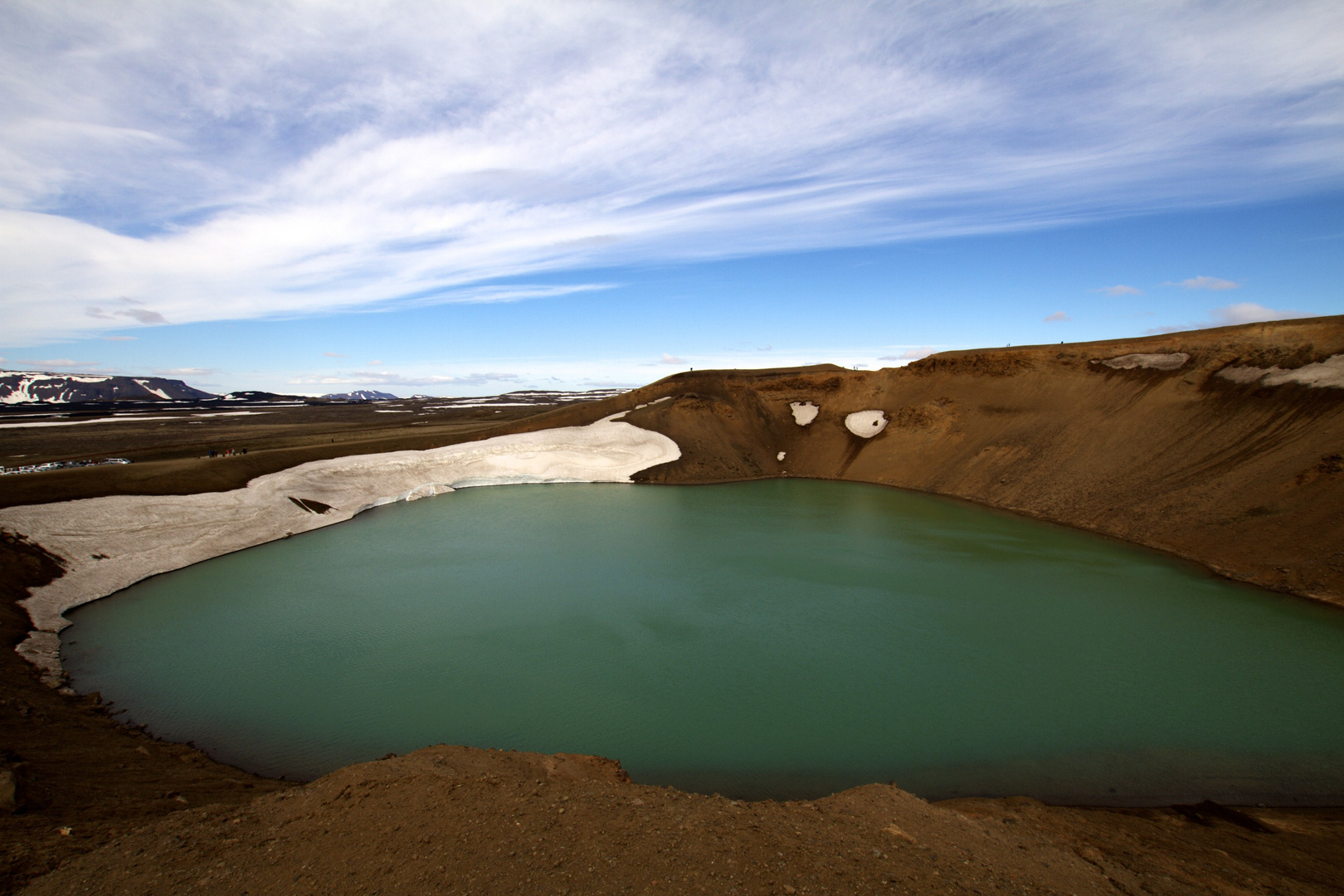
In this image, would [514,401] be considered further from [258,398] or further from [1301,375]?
[1301,375]

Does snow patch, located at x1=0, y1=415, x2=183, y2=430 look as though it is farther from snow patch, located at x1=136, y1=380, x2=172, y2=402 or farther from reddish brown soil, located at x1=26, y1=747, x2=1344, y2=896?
snow patch, located at x1=136, y1=380, x2=172, y2=402

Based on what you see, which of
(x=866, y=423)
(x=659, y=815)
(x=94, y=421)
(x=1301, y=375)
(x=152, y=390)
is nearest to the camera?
(x=659, y=815)

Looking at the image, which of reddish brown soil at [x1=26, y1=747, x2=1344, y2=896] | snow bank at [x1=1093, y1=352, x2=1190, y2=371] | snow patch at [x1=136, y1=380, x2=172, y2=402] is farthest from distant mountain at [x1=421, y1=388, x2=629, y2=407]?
reddish brown soil at [x1=26, y1=747, x2=1344, y2=896]

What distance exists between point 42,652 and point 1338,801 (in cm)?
2458

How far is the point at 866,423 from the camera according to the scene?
129ft

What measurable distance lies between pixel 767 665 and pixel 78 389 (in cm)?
18820

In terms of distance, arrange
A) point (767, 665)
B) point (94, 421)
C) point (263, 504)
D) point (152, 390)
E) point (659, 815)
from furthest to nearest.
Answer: point (152, 390) → point (94, 421) → point (263, 504) → point (767, 665) → point (659, 815)

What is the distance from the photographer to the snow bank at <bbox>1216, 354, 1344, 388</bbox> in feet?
71.4

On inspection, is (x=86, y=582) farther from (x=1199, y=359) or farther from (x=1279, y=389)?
(x=1199, y=359)

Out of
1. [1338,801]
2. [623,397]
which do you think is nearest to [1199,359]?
[1338,801]

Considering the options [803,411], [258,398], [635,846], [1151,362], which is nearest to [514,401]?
[258,398]

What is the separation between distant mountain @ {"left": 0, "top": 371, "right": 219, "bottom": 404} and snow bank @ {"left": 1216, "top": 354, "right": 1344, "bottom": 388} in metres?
177

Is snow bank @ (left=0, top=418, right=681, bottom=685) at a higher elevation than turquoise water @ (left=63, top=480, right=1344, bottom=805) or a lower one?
higher

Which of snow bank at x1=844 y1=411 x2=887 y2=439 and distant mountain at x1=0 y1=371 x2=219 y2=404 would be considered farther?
distant mountain at x1=0 y1=371 x2=219 y2=404
